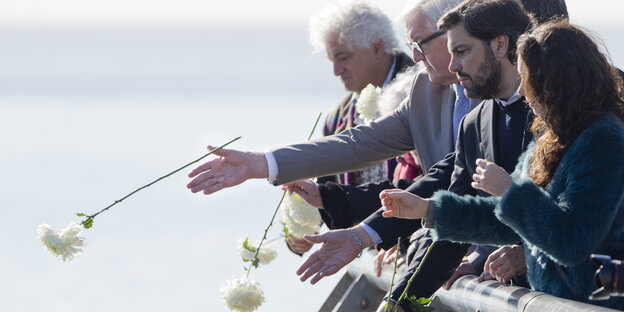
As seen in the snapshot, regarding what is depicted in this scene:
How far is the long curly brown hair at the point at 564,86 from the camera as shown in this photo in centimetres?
327

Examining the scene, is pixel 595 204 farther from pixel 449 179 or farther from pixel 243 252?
pixel 243 252

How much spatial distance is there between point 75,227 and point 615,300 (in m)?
1.92

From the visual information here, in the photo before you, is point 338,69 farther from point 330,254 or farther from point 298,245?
point 330,254

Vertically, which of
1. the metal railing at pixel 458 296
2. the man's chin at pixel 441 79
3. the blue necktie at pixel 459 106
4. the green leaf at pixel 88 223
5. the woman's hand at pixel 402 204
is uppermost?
the green leaf at pixel 88 223

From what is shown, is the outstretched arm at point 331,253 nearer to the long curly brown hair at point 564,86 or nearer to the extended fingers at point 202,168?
the extended fingers at point 202,168

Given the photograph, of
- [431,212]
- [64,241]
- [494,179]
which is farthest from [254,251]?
[494,179]

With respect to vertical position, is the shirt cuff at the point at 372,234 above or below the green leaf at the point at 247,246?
below

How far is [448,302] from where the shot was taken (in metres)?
3.99

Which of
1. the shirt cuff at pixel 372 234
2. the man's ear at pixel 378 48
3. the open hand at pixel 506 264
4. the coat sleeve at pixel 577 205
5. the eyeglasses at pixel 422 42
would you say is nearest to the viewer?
the coat sleeve at pixel 577 205

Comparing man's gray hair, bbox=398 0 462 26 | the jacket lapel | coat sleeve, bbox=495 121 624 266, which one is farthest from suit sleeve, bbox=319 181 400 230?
coat sleeve, bbox=495 121 624 266

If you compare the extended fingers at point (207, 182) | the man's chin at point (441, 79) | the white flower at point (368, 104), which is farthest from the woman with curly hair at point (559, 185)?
the white flower at point (368, 104)

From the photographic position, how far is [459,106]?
4613 mm

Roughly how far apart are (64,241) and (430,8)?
180 centimetres

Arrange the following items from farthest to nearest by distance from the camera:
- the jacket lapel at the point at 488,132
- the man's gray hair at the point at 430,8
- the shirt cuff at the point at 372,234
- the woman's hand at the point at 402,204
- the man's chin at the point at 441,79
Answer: the man's gray hair at the point at 430,8
the man's chin at the point at 441,79
the shirt cuff at the point at 372,234
the jacket lapel at the point at 488,132
the woman's hand at the point at 402,204
